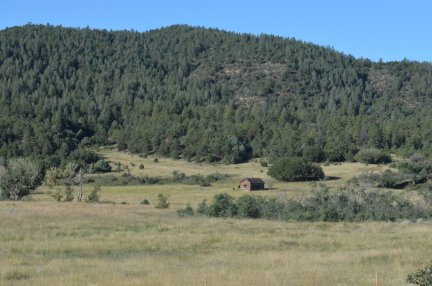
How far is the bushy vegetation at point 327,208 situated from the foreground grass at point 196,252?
9850 millimetres

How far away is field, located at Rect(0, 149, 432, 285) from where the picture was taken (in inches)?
717

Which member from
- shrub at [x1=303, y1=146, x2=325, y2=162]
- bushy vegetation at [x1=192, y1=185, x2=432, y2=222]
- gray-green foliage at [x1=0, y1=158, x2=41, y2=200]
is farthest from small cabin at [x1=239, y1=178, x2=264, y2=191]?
shrub at [x1=303, y1=146, x2=325, y2=162]

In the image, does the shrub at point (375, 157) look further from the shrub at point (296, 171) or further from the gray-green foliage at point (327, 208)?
the gray-green foliage at point (327, 208)

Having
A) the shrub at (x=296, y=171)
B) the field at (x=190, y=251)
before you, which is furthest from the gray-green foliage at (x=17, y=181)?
the shrub at (x=296, y=171)

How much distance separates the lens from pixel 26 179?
73688 millimetres

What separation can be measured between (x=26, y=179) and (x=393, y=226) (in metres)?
46.4

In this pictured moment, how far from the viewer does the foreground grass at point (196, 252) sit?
1819 centimetres

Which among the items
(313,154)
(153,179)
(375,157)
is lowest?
(153,179)

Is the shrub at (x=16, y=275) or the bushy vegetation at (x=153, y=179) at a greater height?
the shrub at (x=16, y=275)

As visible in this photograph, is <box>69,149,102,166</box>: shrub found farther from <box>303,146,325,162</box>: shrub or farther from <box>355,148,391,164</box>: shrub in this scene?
<box>355,148,391,164</box>: shrub

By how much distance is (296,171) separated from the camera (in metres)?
104

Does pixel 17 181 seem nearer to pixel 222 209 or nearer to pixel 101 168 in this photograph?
pixel 222 209

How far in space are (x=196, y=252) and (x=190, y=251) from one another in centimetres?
45

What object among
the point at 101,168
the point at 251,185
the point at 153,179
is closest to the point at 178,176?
the point at 153,179
